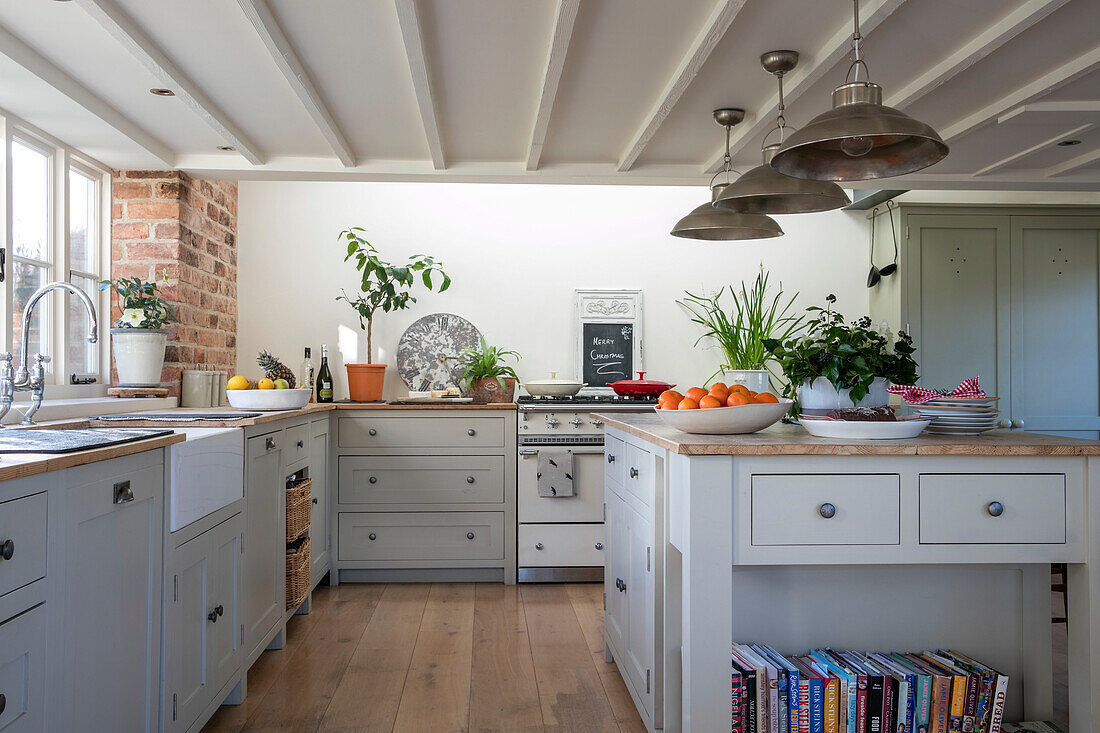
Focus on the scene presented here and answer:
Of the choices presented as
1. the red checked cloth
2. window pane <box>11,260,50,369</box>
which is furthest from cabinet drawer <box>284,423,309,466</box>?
the red checked cloth

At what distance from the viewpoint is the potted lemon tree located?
4.42 meters

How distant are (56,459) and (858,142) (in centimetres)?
203

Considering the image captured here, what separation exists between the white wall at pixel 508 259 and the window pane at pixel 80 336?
1.28 metres

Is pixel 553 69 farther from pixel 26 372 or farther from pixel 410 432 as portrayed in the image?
pixel 410 432

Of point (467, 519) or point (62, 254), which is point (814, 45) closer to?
point (467, 519)

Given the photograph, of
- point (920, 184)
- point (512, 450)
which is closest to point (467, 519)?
point (512, 450)

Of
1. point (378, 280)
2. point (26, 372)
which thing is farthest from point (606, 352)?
point (26, 372)

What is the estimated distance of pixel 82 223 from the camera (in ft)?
11.5

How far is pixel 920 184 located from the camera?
4.11 m

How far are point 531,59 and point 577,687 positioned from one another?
2.26 m

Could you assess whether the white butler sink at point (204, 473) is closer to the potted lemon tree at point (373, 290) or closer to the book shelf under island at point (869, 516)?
the book shelf under island at point (869, 516)

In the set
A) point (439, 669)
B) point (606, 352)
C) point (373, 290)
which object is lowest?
point (439, 669)

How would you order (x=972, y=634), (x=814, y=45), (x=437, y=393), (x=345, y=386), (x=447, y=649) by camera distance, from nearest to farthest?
(x=972, y=634)
(x=814, y=45)
(x=447, y=649)
(x=437, y=393)
(x=345, y=386)

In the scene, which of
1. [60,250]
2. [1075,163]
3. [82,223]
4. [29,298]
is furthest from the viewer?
[1075,163]
